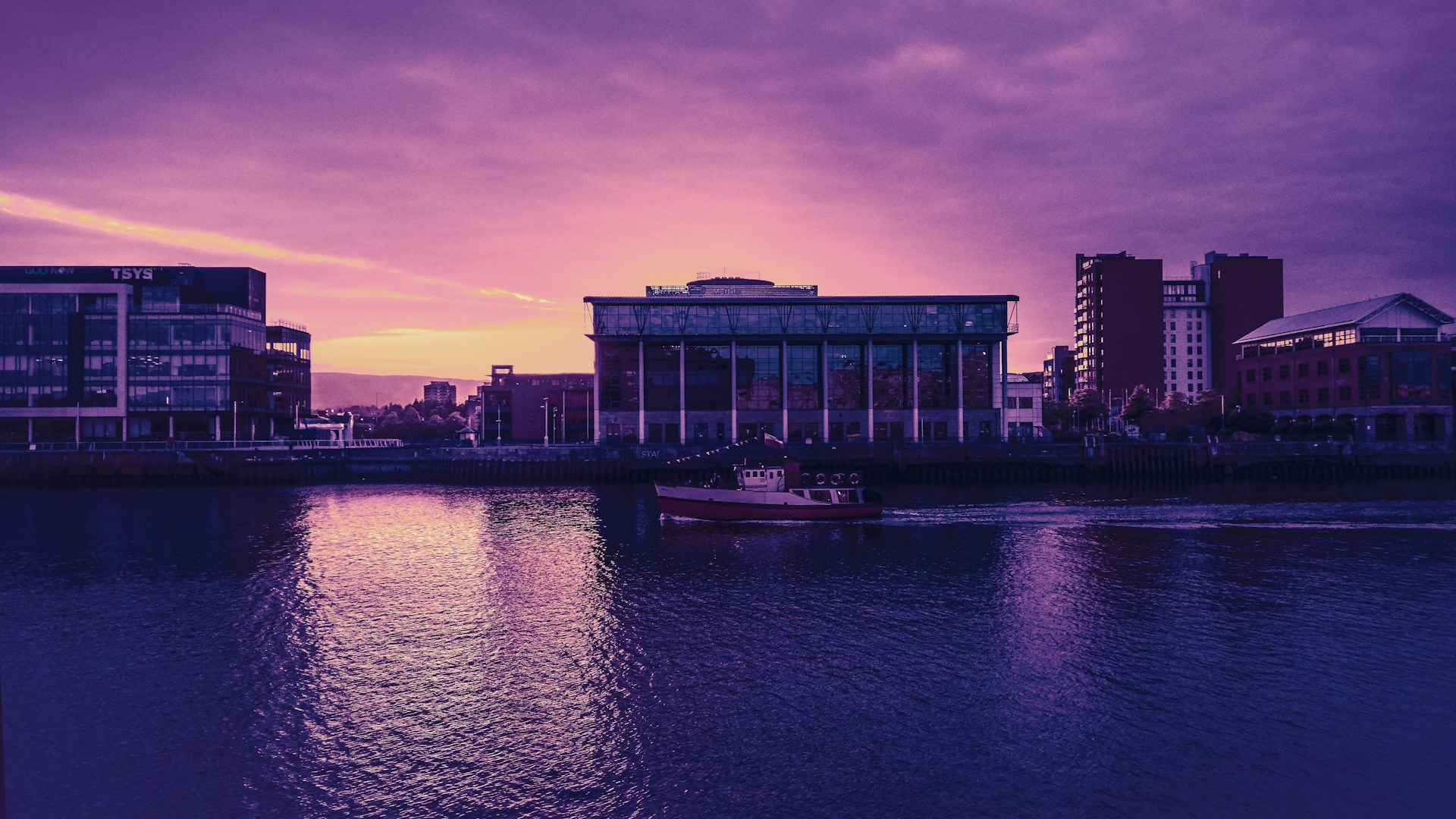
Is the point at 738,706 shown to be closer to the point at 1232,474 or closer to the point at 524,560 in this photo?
the point at 524,560

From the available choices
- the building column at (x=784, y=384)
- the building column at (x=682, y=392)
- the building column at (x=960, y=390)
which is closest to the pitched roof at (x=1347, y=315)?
the building column at (x=960, y=390)

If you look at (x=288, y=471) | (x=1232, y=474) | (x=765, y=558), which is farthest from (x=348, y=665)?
(x=1232, y=474)

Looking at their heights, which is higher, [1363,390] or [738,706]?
[1363,390]

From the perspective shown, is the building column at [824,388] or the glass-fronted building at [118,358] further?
the glass-fronted building at [118,358]

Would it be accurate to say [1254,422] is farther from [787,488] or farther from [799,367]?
[787,488]

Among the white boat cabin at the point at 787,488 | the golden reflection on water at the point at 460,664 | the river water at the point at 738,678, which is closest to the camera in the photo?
the river water at the point at 738,678

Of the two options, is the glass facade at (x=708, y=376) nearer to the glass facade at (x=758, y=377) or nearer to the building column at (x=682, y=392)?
the building column at (x=682, y=392)

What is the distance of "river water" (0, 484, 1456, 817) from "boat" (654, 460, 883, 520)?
11.3 m

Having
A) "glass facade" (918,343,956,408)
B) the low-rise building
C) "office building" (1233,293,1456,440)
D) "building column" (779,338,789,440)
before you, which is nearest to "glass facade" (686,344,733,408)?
"building column" (779,338,789,440)

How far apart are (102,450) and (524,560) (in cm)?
Answer: 9394

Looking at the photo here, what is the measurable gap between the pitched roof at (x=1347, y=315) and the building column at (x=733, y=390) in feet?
325

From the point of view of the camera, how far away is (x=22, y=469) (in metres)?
111

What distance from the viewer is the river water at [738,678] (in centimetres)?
2397

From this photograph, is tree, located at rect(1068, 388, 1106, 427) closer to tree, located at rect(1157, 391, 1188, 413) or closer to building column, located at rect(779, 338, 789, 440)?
tree, located at rect(1157, 391, 1188, 413)
